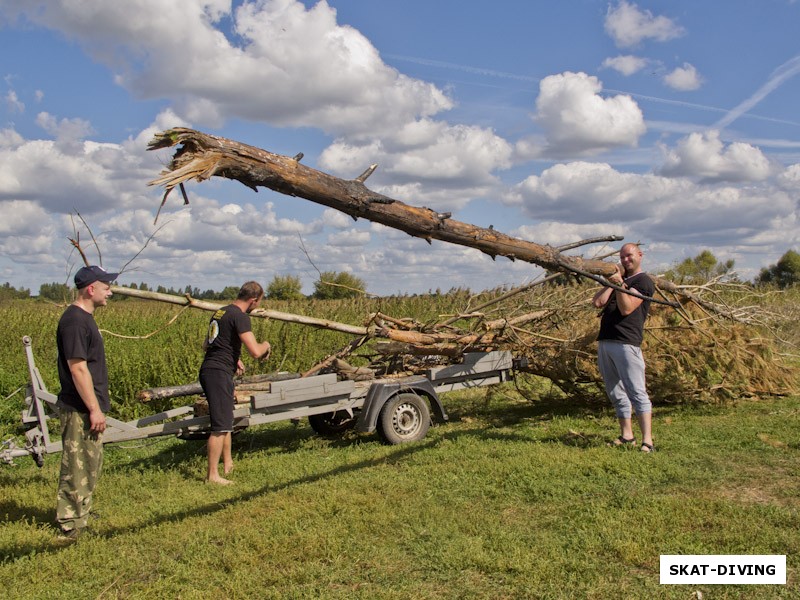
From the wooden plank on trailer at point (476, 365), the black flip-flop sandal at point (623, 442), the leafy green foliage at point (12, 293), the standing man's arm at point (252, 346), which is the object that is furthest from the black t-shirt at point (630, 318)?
the leafy green foliage at point (12, 293)

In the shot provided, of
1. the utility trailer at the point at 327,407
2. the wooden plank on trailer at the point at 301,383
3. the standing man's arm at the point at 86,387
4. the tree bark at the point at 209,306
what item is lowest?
the utility trailer at the point at 327,407

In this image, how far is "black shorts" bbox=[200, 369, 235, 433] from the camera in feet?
22.7

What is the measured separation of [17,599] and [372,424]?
4293 mm

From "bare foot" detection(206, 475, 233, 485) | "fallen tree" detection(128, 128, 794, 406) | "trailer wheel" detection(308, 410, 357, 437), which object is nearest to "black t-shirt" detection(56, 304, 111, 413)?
"bare foot" detection(206, 475, 233, 485)

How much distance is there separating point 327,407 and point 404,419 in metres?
1.00

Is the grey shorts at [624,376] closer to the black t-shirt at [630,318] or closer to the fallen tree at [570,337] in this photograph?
the black t-shirt at [630,318]

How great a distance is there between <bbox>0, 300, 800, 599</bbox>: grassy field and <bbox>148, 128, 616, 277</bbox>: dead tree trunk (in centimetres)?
221

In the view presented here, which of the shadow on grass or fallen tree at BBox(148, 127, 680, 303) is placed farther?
the shadow on grass

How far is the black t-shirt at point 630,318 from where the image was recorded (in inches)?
285

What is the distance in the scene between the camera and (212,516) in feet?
18.5

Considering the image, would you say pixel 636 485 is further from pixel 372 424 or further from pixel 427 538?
pixel 372 424

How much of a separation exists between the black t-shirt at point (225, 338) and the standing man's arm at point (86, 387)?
1.71 m

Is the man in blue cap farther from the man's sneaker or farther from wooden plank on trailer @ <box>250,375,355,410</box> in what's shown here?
wooden plank on trailer @ <box>250,375,355,410</box>

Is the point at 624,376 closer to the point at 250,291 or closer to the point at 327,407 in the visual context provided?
the point at 327,407
